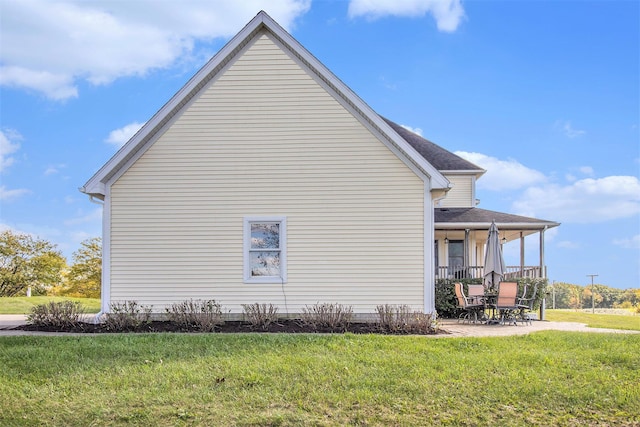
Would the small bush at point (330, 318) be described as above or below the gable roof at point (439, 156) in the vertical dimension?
below

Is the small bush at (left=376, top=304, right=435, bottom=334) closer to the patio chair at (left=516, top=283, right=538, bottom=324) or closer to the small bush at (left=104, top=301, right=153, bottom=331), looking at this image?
the patio chair at (left=516, top=283, right=538, bottom=324)

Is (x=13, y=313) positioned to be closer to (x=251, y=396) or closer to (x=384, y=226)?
(x=384, y=226)

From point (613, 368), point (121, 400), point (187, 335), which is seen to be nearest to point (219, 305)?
point (187, 335)

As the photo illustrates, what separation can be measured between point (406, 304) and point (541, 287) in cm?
630

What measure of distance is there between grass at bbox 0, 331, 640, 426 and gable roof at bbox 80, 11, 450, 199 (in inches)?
195

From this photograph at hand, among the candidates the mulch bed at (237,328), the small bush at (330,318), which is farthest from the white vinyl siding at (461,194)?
the small bush at (330,318)

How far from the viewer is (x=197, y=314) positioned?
13.5 metres

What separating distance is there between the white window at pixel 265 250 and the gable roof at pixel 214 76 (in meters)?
3.27

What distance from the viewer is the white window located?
48.2 ft

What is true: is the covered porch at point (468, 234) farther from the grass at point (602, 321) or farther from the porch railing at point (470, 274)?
the grass at point (602, 321)

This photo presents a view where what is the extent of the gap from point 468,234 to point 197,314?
34.0 ft

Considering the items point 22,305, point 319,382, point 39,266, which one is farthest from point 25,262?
point 319,382

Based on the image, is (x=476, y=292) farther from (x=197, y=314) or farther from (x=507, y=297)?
(x=197, y=314)

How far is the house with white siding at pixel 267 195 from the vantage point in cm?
1465
